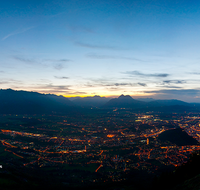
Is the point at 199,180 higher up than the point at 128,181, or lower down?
higher up

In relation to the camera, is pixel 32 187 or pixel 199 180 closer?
pixel 199 180

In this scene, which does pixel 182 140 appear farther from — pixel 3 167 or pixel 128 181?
pixel 3 167

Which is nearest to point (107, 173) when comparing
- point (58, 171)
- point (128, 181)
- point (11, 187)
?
point (128, 181)

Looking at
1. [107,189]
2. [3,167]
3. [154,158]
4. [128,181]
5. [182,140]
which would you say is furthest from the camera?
[182,140]

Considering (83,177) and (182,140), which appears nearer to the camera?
(83,177)

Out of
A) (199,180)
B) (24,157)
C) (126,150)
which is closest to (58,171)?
(24,157)

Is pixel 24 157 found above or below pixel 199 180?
below

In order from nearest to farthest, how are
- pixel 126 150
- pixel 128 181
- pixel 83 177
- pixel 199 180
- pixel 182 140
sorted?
pixel 199 180, pixel 128 181, pixel 83 177, pixel 126 150, pixel 182 140

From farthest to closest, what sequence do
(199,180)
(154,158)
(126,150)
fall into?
(126,150)
(154,158)
(199,180)

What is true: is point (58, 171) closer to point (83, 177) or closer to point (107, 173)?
point (83, 177)
